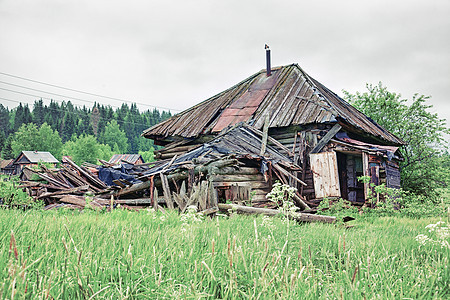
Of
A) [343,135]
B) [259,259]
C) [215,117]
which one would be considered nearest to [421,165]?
[343,135]

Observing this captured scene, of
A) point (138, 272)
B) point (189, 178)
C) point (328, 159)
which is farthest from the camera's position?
point (328, 159)

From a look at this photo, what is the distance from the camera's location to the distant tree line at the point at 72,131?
82.8 metres

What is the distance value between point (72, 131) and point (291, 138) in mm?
114261

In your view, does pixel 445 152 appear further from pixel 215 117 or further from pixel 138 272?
pixel 138 272

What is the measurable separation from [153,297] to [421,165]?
2387cm

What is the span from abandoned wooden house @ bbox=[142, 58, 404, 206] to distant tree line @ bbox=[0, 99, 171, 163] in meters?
61.2

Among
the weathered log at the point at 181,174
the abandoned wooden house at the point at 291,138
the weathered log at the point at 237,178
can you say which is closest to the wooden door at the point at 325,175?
the abandoned wooden house at the point at 291,138

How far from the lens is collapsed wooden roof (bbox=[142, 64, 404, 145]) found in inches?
636

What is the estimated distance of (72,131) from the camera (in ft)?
386

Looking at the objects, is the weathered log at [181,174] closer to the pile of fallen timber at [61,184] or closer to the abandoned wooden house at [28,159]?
the pile of fallen timber at [61,184]

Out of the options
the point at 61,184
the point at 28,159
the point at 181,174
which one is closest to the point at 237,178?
the point at 181,174

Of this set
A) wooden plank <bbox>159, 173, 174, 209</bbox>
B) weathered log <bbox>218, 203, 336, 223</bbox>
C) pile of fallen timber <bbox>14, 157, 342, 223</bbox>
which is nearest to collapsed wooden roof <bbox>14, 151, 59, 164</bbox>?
pile of fallen timber <bbox>14, 157, 342, 223</bbox>

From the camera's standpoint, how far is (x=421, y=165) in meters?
22.4

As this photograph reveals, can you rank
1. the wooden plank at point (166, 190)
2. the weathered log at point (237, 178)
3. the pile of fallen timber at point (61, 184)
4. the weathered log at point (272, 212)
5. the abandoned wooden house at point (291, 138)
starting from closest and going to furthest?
the weathered log at point (272, 212), the wooden plank at point (166, 190), the weathered log at point (237, 178), the pile of fallen timber at point (61, 184), the abandoned wooden house at point (291, 138)
